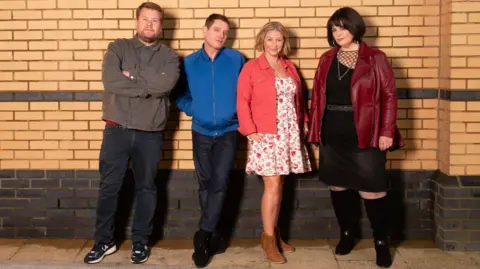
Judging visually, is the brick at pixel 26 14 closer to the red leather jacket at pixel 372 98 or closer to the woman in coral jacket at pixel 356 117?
the woman in coral jacket at pixel 356 117

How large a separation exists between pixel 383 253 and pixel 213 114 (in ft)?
5.96

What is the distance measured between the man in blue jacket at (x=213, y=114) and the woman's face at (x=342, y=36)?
862 millimetres

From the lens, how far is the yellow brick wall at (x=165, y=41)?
5883mm

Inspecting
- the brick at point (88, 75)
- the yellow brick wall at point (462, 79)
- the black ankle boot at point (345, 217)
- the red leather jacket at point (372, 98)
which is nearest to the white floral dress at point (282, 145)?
the black ankle boot at point (345, 217)

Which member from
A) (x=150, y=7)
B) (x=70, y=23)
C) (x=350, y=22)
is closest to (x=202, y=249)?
(x=150, y=7)

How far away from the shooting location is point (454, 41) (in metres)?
5.55

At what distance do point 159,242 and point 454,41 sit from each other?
3.20 meters

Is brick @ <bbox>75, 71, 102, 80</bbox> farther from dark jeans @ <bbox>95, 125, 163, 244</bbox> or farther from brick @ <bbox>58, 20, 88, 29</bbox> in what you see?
dark jeans @ <bbox>95, 125, 163, 244</bbox>

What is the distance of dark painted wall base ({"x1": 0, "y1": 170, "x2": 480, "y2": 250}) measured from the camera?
603 cm

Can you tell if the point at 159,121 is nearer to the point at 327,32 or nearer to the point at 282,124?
the point at 282,124

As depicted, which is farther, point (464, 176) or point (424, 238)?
point (424, 238)

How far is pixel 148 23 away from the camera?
5.32 meters

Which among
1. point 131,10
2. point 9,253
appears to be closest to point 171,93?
point 131,10

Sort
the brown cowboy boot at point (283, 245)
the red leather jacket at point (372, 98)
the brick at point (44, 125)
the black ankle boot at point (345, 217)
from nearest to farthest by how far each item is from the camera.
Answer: the red leather jacket at point (372, 98) < the black ankle boot at point (345, 217) < the brown cowboy boot at point (283, 245) < the brick at point (44, 125)
